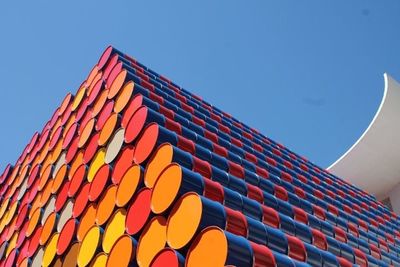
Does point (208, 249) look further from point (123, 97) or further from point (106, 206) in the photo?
point (123, 97)

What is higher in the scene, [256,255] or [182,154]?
[182,154]

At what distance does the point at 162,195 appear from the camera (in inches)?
424

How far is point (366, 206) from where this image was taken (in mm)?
27078

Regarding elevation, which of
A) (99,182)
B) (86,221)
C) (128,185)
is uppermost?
(99,182)

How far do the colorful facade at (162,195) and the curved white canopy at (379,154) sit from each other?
12.5 meters

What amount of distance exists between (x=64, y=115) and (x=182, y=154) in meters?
11.6

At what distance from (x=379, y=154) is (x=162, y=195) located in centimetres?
3146

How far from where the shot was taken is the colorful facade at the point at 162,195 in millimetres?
10031

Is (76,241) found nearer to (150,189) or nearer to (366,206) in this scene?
(150,189)

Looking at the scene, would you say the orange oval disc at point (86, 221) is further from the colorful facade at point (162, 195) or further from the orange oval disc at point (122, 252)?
the orange oval disc at point (122, 252)

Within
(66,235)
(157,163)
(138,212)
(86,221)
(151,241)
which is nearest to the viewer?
(151,241)

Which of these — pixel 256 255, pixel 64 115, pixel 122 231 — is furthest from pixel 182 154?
pixel 64 115

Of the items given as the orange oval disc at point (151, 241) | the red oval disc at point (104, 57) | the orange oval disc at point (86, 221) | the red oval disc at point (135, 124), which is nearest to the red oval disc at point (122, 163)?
the red oval disc at point (135, 124)

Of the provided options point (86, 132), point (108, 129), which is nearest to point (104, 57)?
point (86, 132)
